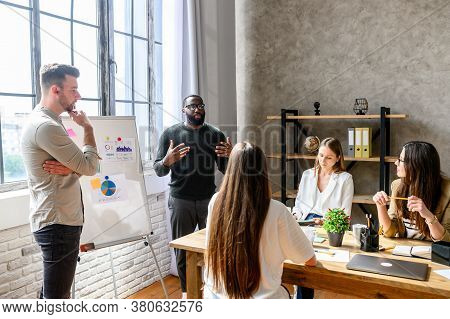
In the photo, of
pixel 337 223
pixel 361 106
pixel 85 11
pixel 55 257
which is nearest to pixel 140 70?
pixel 85 11

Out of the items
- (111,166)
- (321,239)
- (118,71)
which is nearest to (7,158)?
(111,166)

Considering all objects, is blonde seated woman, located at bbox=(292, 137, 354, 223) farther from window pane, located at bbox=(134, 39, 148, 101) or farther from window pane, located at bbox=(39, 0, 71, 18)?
window pane, located at bbox=(39, 0, 71, 18)

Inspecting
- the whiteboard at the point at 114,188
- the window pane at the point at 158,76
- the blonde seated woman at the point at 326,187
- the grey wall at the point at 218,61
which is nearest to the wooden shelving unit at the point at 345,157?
the grey wall at the point at 218,61

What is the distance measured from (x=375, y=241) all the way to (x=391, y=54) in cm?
239

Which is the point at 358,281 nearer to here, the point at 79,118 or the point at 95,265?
the point at 79,118

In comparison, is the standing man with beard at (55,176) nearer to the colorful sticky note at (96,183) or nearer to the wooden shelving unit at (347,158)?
the colorful sticky note at (96,183)

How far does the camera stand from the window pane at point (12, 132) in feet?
9.01

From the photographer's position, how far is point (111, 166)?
2.92 m

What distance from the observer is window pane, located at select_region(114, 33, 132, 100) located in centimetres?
363

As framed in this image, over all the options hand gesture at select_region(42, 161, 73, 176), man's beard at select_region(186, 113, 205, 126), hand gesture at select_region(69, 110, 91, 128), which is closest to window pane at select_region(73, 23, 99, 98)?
man's beard at select_region(186, 113, 205, 126)

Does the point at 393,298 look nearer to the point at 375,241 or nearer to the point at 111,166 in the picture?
the point at 375,241

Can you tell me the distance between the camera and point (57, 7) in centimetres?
310

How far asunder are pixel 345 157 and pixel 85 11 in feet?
8.46

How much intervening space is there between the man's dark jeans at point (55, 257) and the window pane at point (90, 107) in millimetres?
1407
